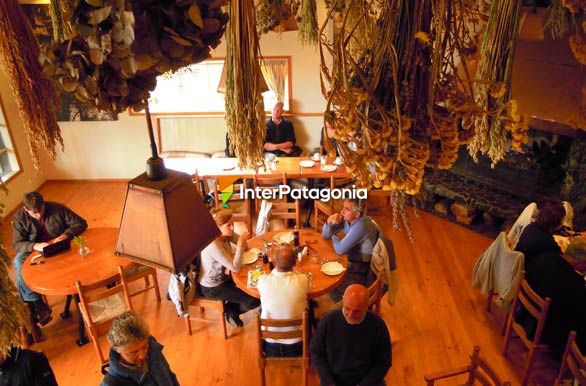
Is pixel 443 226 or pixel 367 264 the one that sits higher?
pixel 367 264

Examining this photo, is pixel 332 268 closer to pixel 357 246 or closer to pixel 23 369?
pixel 357 246

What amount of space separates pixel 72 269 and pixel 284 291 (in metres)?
2.02

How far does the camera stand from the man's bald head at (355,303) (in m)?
3.04

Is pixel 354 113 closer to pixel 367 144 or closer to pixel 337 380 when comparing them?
pixel 367 144

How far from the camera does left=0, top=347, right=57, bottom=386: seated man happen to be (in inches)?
112

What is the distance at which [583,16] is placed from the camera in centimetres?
425

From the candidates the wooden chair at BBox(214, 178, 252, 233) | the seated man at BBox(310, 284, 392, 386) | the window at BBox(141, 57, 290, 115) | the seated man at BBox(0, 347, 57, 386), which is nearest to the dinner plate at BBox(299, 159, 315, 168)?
the wooden chair at BBox(214, 178, 252, 233)

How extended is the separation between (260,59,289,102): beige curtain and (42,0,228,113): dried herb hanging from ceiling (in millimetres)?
5978

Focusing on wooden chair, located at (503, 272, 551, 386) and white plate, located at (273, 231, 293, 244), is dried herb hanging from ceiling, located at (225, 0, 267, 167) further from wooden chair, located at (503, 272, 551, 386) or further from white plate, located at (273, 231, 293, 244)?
wooden chair, located at (503, 272, 551, 386)

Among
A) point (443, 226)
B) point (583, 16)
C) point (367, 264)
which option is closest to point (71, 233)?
point (367, 264)

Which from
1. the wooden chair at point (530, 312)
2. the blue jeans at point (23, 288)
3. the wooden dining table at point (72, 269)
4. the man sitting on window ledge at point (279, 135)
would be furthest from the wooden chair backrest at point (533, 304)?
the blue jeans at point (23, 288)

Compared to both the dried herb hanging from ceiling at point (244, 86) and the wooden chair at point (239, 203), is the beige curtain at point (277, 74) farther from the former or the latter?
the dried herb hanging from ceiling at point (244, 86)

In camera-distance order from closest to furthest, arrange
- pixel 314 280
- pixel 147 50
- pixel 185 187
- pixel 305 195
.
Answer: pixel 147 50 → pixel 185 187 → pixel 314 280 → pixel 305 195

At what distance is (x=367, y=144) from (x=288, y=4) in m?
2.35
